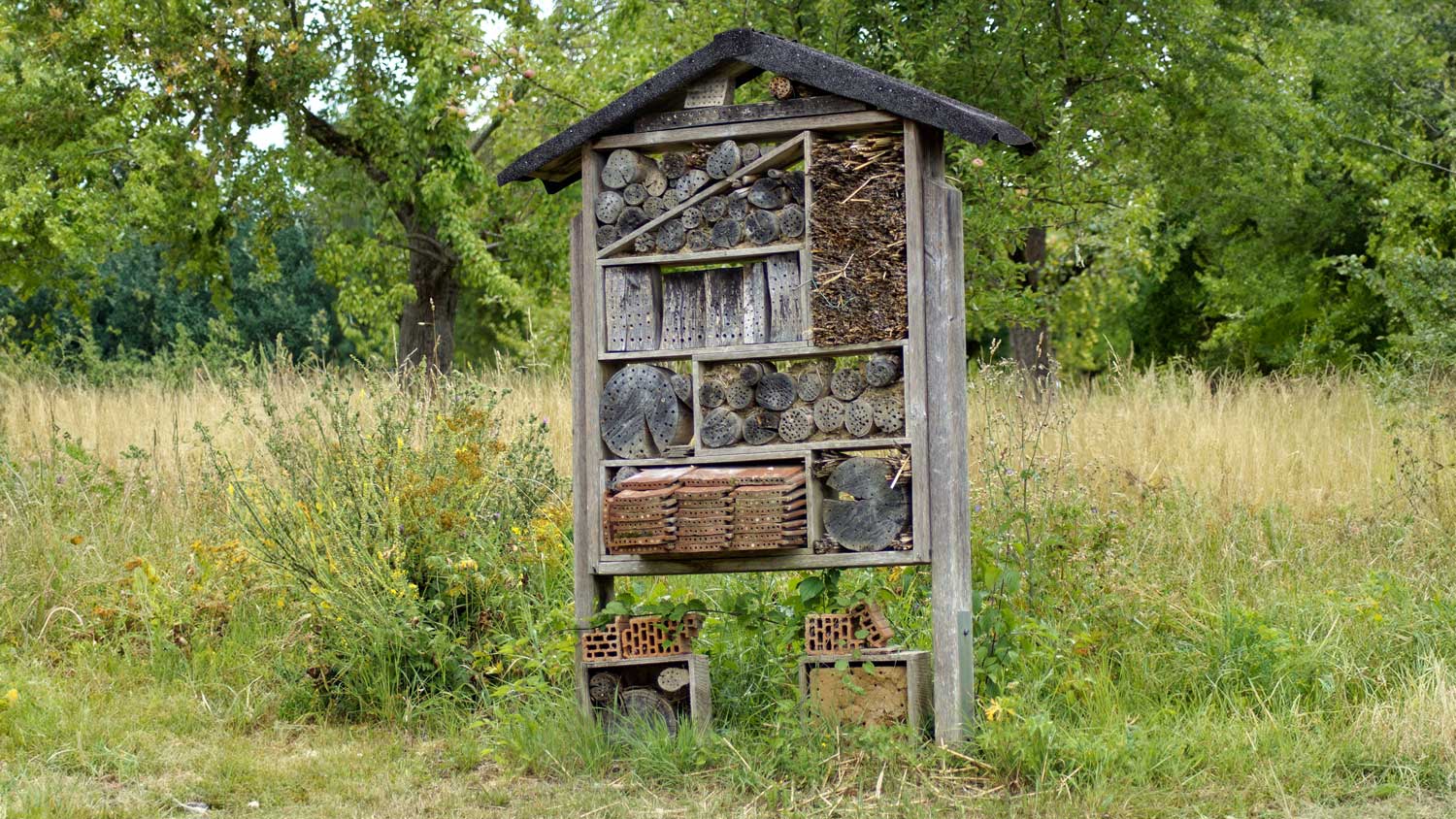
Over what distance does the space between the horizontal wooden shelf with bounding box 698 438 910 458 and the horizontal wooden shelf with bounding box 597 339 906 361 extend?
33 centimetres

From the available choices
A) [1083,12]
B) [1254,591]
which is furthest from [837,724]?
[1083,12]

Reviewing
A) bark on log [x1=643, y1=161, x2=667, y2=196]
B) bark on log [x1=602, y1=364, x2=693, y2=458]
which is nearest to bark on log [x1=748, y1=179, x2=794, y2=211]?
bark on log [x1=643, y1=161, x2=667, y2=196]

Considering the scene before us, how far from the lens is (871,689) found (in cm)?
531

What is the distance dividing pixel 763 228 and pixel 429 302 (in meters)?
13.2

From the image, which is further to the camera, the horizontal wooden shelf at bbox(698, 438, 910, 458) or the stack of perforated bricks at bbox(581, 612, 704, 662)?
the stack of perforated bricks at bbox(581, 612, 704, 662)

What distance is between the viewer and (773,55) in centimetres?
532

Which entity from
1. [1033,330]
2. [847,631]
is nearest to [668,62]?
[1033,330]

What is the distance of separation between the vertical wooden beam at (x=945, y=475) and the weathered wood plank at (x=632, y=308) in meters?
1.07

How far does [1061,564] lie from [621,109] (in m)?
2.93

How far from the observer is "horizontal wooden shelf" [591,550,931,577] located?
5.21 metres

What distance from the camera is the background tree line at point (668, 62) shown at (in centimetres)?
1115

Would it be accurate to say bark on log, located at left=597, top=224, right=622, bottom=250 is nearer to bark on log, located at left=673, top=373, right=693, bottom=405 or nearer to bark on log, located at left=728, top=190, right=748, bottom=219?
bark on log, located at left=728, top=190, right=748, bottom=219

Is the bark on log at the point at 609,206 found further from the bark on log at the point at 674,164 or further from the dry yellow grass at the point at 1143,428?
the dry yellow grass at the point at 1143,428

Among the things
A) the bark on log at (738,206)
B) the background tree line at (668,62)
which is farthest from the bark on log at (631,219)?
the background tree line at (668,62)
